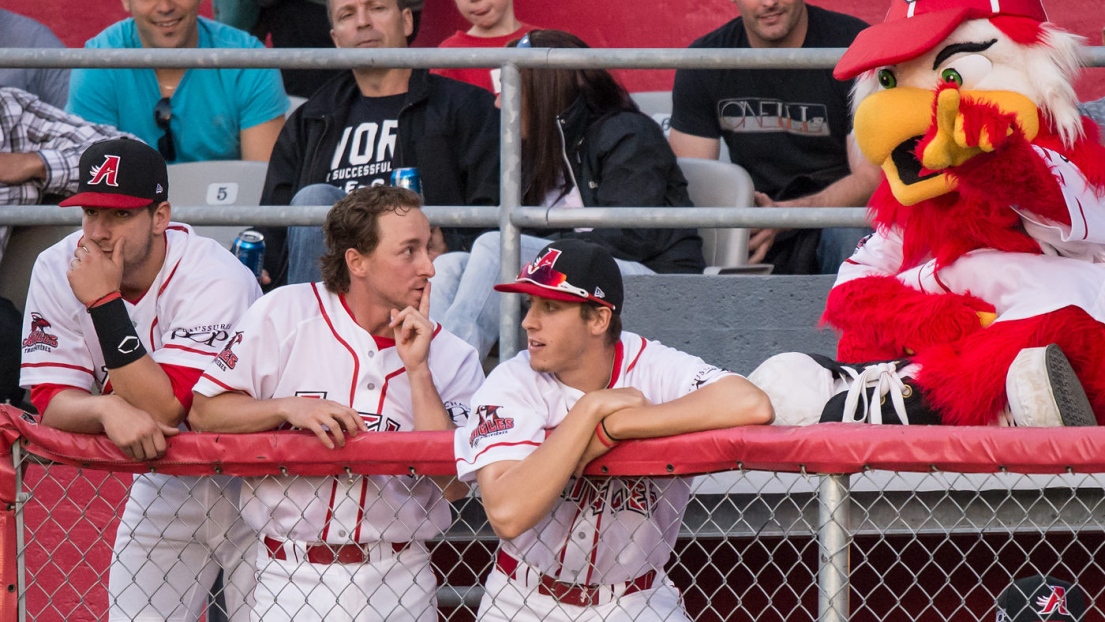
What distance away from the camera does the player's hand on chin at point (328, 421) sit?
2453 mm

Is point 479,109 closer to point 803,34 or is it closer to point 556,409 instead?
point 803,34

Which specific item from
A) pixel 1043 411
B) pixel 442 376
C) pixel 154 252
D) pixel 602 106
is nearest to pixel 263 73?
pixel 602 106

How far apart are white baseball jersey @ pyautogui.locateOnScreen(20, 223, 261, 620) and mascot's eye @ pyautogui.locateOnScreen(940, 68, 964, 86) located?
1.69 meters

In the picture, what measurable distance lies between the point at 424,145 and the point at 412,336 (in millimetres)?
1331

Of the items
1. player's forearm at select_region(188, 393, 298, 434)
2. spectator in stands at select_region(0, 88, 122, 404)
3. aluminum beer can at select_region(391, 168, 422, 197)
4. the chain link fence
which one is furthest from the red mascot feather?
spectator in stands at select_region(0, 88, 122, 404)

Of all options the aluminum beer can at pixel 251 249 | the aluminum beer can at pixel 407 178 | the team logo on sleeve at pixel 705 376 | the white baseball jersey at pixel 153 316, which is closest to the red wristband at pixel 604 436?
the team logo on sleeve at pixel 705 376

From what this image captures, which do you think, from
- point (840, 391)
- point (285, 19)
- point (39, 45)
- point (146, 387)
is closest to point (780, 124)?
point (840, 391)

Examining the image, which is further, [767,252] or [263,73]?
[263,73]

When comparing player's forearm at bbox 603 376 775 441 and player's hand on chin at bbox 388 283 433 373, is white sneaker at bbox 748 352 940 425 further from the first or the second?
player's hand on chin at bbox 388 283 433 373

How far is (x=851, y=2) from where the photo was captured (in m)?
6.07

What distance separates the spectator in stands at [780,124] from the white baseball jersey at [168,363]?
1853mm

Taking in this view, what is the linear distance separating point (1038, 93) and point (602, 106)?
1.50 m

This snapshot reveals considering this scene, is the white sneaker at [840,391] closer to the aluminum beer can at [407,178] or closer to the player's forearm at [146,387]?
the player's forearm at [146,387]

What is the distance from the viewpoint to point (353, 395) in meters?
2.94
